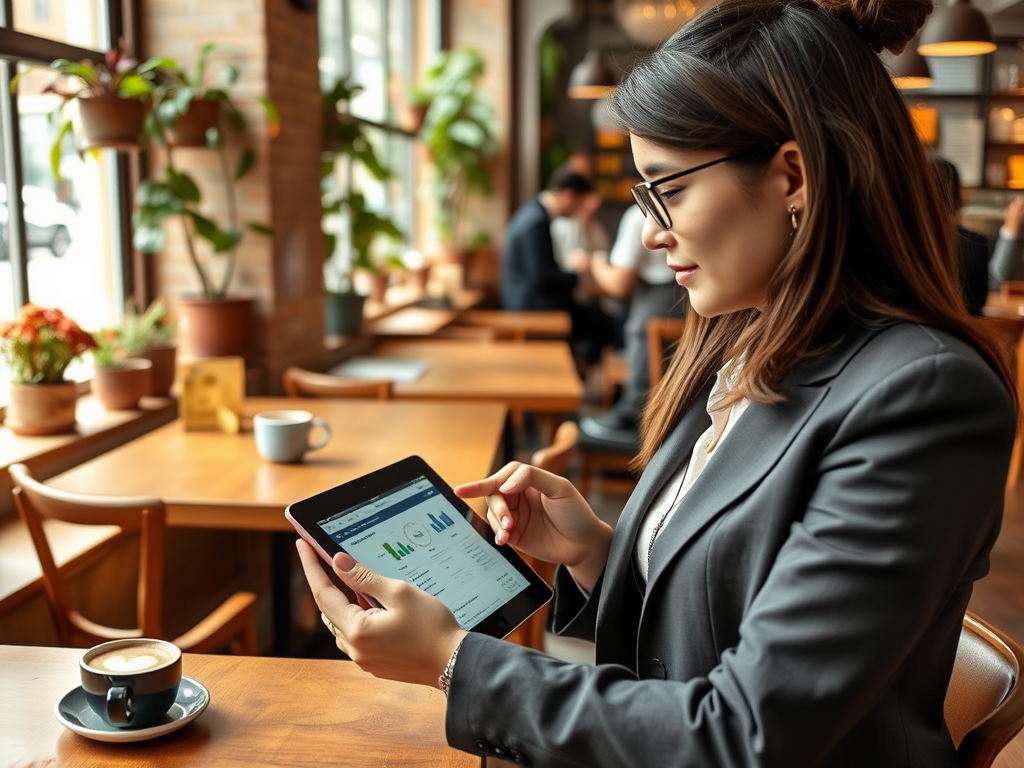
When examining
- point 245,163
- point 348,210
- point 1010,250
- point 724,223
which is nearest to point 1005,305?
point 1010,250

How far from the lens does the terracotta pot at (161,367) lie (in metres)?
3.02

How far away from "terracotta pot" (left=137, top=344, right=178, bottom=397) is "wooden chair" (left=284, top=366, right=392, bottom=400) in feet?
1.25

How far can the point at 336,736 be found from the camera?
1082 mm

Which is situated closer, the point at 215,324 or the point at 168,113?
the point at 168,113

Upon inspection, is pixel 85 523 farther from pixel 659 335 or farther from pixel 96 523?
pixel 659 335

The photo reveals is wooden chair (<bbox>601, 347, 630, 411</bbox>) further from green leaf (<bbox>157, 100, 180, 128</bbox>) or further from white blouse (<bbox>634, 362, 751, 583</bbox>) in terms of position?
white blouse (<bbox>634, 362, 751, 583</bbox>)

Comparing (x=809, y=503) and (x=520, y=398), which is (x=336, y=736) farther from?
(x=520, y=398)

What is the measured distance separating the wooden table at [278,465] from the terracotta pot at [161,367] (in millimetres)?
278

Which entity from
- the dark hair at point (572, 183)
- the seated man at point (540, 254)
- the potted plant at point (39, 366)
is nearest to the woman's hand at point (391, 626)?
the potted plant at point (39, 366)

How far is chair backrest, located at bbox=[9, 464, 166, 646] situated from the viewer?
1832 mm

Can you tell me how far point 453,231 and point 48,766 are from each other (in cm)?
675

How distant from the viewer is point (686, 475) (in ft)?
4.00

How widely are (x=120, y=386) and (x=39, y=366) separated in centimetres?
31

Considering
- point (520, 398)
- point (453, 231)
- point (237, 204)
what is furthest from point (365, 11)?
point (520, 398)
